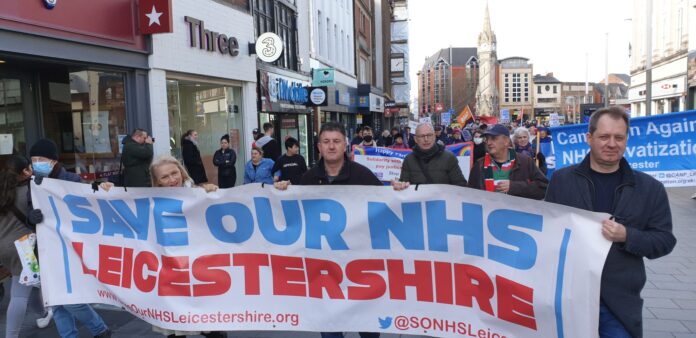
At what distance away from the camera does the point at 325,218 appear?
11.7 feet

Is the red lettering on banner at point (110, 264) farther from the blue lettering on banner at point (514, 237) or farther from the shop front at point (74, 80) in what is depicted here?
the shop front at point (74, 80)

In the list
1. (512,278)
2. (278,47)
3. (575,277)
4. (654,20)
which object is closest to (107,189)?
(512,278)

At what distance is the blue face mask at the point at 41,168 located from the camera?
4.29 m

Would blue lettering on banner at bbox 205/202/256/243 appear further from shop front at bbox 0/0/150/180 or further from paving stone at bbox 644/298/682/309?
shop front at bbox 0/0/150/180

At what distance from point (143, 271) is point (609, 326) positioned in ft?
9.71

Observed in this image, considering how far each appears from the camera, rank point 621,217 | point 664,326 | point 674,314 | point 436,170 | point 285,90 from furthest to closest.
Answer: point 285,90, point 436,170, point 674,314, point 664,326, point 621,217

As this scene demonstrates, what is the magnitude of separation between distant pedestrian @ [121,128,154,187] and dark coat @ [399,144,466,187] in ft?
13.5

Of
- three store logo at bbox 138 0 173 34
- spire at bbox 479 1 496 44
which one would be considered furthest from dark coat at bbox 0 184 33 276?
spire at bbox 479 1 496 44

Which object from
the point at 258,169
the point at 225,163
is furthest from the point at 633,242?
the point at 225,163

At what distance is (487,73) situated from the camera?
5300 inches

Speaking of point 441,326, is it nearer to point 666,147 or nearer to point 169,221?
point 169,221

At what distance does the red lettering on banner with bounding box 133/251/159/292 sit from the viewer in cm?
377

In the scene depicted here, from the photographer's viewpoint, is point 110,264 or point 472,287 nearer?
point 472,287

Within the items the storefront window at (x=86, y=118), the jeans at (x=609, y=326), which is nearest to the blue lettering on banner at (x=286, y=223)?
the jeans at (x=609, y=326)
